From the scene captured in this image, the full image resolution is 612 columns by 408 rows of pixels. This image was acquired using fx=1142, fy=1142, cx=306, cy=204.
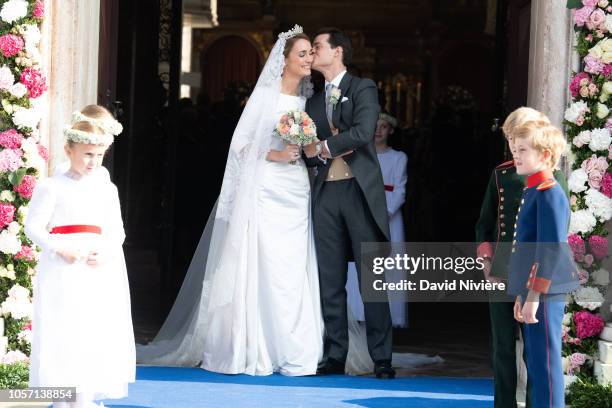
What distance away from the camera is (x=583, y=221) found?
693cm

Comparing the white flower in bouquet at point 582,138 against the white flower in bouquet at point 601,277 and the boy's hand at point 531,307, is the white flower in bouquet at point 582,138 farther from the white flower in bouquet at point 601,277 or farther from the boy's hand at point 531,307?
the boy's hand at point 531,307

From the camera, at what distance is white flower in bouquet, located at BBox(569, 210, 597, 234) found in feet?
22.7

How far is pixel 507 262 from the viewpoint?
573 cm

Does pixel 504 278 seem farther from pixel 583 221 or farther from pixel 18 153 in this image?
pixel 18 153

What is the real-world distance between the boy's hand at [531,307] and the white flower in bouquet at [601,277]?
2123 mm

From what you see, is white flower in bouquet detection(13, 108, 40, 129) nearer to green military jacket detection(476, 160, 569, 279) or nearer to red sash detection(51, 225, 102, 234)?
red sash detection(51, 225, 102, 234)

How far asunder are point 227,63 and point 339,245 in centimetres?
1360

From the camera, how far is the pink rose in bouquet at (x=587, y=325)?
6863mm

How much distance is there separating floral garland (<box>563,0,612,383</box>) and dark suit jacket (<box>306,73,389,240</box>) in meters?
1.25

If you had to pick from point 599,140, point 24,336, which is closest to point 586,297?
point 599,140

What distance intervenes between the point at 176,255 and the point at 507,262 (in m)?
7.96

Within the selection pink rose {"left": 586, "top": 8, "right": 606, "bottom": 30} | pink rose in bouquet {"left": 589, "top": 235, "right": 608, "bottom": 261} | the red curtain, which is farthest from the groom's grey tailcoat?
the red curtain

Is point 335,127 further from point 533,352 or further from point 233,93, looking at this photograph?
point 233,93

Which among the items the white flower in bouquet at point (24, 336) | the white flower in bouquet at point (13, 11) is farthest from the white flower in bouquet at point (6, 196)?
the white flower in bouquet at point (13, 11)
